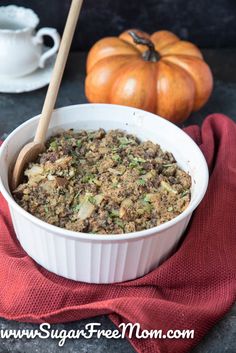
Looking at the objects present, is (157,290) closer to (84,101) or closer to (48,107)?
(48,107)

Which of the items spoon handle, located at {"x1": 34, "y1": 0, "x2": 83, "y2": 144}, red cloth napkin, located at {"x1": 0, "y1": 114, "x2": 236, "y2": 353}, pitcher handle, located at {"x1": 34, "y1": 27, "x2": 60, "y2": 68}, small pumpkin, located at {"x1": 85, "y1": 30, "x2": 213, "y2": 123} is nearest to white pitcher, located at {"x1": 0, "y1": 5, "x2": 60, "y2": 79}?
pitcher handle, located at {"x1": 34, "y1": 27, "x2": 60, "y2": 68}

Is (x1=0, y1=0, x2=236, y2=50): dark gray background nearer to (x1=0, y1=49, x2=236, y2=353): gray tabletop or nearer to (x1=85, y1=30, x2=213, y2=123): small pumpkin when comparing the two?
(x1=0, y1=49, x2=236, y2=353): gray tabletop

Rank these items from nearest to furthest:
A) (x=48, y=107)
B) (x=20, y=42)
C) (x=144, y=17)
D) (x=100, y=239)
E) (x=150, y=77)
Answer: (x=100, y=239) < (x=48, y=107) < (x=150, y=77) < (x=20, y=42) < (x=144, y=17)

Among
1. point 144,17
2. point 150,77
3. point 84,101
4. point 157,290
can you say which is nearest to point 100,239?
point 157,290

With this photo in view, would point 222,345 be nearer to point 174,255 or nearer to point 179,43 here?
point 174,255

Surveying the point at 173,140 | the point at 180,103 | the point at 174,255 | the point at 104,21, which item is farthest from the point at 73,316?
the point at 104,21
